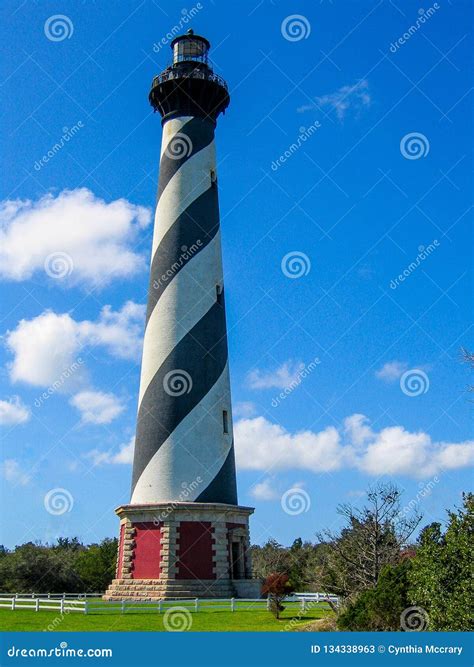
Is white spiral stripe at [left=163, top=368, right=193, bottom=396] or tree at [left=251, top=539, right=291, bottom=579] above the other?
white spiral stripe at [left=163, top=368, right=193, bottom=396]

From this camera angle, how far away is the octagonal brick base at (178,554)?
2047 cm

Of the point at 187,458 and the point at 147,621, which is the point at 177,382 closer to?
the point at 187,458

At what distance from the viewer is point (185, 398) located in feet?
72.4

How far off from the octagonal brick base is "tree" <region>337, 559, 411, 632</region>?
7.92 meters

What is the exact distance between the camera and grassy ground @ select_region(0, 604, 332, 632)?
48.6 ft

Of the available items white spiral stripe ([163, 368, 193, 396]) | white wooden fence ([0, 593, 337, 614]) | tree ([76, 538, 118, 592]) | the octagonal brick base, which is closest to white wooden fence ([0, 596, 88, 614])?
white wooden fence ([0, 593, 337, 614])

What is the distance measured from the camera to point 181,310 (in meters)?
23.0

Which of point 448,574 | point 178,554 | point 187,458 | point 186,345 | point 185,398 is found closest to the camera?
point 448,574

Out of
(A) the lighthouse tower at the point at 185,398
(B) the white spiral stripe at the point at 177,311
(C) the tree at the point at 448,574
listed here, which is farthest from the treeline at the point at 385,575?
(B) the white spiral stripe at the point at 177,311

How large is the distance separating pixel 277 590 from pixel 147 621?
3.74m

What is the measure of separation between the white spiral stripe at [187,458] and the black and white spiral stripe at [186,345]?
0.03 m

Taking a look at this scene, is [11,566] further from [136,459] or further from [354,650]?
[354,650]

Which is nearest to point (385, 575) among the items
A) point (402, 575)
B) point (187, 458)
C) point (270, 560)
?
point (402, 575)

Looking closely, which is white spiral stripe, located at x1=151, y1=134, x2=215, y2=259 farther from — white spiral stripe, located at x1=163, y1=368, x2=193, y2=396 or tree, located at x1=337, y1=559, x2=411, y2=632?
tree, located at x1=337, y1=559, x2=411, y2=632
